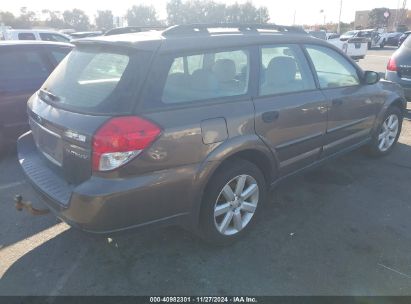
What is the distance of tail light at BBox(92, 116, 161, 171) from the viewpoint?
2.36 m

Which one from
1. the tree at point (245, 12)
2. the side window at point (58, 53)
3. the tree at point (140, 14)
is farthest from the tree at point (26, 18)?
the side window at point (58, 53)

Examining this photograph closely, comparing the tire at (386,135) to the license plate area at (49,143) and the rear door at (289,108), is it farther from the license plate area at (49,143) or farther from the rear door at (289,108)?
the license plate area at (49,143)

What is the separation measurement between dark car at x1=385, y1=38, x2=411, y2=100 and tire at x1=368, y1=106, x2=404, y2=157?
2172mm

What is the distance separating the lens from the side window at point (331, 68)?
3791 millimetres

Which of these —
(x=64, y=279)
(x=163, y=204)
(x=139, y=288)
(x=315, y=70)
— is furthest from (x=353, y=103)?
(x=64, y=279)

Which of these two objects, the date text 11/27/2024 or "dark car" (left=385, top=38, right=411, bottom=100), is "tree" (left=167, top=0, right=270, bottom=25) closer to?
"dark car" (left=385, top=38, right=411, bottom=100)

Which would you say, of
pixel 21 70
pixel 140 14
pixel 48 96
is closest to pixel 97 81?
pixel 48 96

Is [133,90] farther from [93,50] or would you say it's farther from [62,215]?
[62,215]

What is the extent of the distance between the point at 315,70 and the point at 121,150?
2.27 metres

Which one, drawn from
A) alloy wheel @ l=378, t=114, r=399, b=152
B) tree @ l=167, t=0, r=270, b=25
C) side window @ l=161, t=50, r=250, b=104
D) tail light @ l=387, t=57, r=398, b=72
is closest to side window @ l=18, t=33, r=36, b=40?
tail light @ l=387, t=57, r=398, b=72

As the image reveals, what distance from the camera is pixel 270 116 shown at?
10.4 ft

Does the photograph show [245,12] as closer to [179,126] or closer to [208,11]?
[208,11]

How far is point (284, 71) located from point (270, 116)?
0.58 m

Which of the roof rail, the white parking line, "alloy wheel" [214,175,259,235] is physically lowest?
the white parking line
